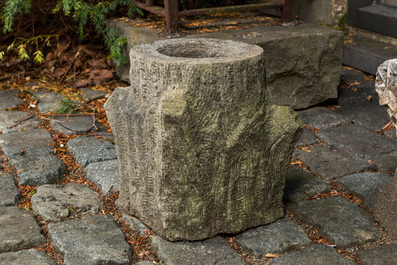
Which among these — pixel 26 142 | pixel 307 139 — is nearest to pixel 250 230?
pixel 307 139

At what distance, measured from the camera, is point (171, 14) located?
4.32 m

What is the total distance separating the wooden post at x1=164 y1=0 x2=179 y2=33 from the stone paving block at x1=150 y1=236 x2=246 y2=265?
7.23 ft

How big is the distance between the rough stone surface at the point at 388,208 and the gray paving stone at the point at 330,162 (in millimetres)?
520

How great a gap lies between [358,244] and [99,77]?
3.30 metres

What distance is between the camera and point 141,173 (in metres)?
2.74

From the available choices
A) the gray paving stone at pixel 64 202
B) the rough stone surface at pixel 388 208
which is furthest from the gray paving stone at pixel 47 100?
the rough stone surface at pixel 388 208

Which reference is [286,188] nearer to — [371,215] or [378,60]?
[371,215]

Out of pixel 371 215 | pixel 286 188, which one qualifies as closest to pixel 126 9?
pixel 286 188

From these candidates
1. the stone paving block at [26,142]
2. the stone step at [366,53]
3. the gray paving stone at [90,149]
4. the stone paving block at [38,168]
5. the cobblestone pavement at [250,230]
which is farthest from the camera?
the stone step at [366,53]

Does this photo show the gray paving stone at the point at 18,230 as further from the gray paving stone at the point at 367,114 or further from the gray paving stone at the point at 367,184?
the gray paving stone at the point at 367,114

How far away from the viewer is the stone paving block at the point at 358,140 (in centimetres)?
366

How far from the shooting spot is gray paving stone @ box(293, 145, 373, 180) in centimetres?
336

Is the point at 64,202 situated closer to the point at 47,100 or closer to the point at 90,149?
the point at 90,149

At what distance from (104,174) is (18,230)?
29.1 inches
